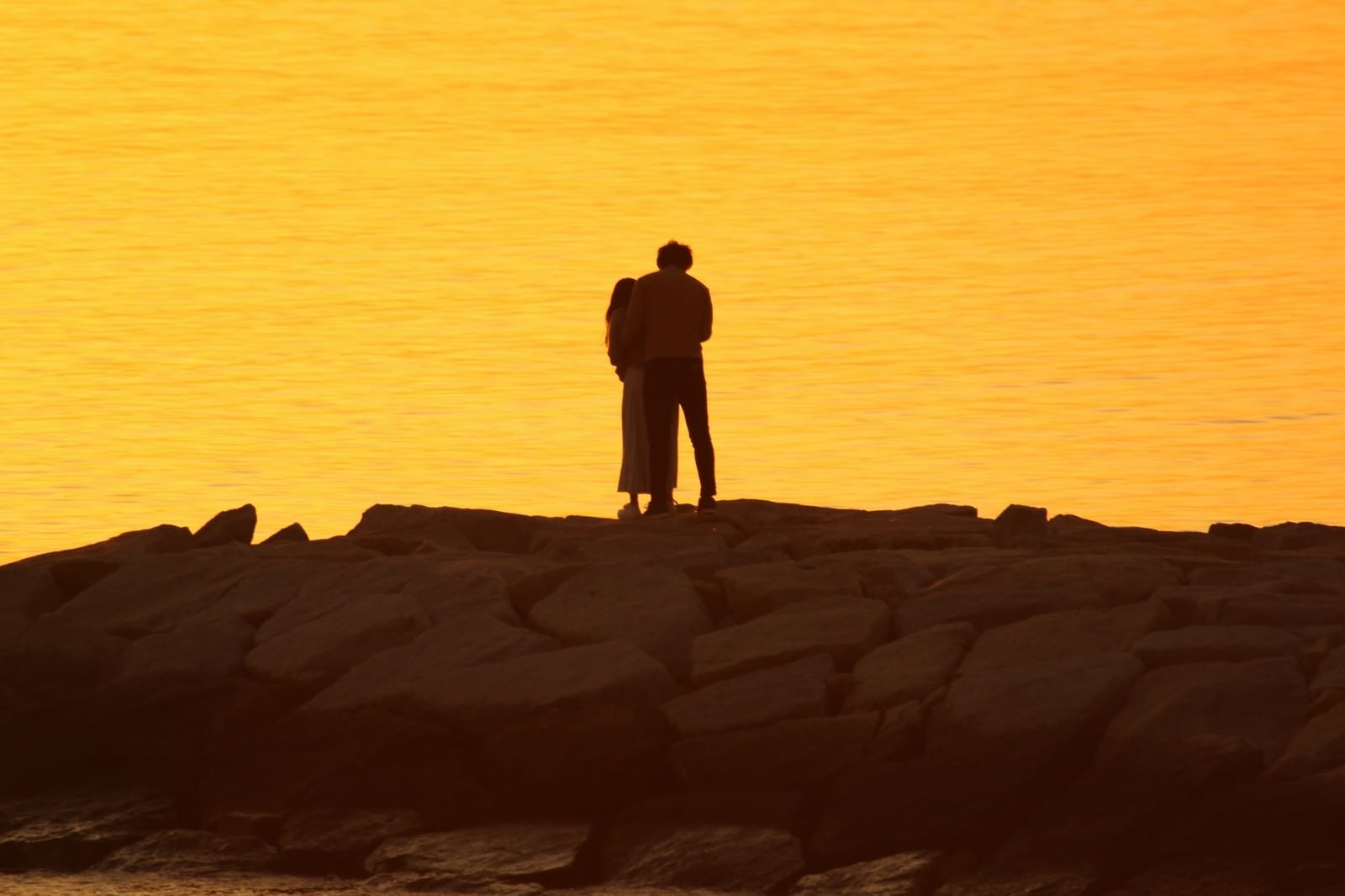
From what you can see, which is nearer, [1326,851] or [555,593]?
[1326,851]

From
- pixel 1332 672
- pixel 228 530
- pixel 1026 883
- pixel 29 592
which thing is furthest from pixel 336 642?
pixel 1332 672

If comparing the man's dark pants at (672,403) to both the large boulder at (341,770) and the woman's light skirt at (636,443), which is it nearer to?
the woman's light skirt at (636,443)

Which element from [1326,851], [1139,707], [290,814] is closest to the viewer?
[1326,851]

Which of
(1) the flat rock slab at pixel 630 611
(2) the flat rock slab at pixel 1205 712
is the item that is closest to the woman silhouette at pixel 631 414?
(1) the flat rock slab at pixel 630 611

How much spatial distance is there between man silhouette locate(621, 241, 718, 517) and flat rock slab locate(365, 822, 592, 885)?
17.0 feet

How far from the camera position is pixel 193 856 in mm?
12812

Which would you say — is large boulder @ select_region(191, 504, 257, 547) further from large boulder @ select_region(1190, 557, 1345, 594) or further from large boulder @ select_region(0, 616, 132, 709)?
large boulder @ select_region(1190, 557, 1345, 594)

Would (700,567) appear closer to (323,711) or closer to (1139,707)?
(323,711)

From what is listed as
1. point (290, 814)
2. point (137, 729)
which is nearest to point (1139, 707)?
point (290, 814)

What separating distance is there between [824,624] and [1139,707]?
7.10 feet

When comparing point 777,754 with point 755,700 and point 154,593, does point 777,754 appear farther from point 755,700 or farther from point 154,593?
point 154,593

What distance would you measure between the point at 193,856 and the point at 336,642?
6.27ft

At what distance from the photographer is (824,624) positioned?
540 inches

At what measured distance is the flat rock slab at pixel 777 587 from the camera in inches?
562
